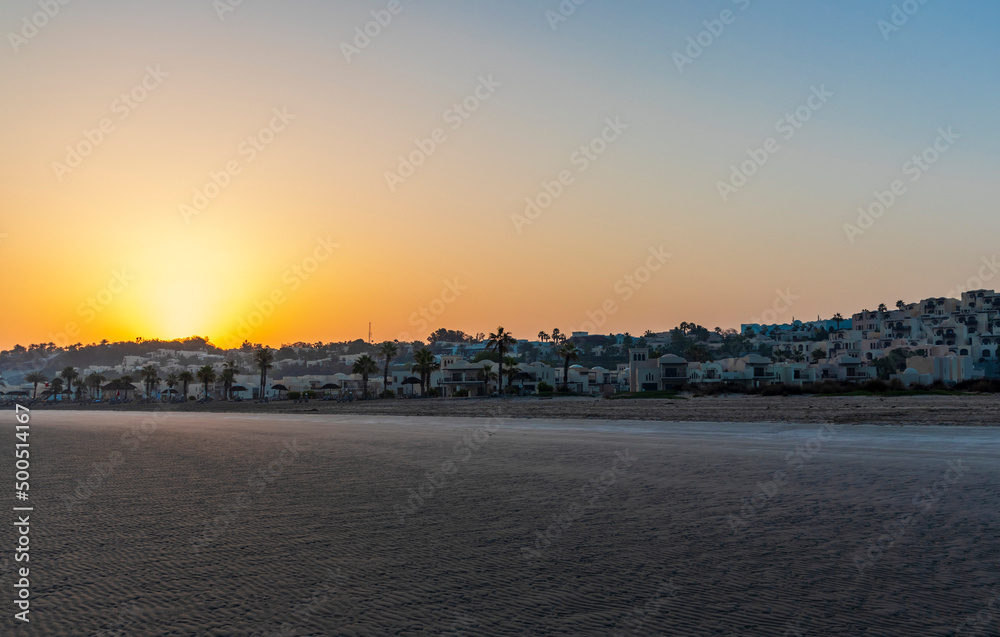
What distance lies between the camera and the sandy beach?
6.45 m

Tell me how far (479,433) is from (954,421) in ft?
64.7

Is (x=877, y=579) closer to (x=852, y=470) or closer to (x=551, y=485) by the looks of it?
(x=551, y=485)

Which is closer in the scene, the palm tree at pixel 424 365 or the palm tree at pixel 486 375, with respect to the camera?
the palm tree at pixel 486 375

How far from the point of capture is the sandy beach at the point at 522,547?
6.45 metres

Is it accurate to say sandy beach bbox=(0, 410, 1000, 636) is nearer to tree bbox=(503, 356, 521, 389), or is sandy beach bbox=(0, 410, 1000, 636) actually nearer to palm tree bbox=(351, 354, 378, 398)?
tree bbox=(503, 356, 521, 389)

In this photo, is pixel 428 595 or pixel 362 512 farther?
pixel 362 512

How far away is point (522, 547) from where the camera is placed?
9320mm

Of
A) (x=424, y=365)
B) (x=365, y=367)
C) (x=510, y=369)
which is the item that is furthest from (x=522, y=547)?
(x=365, y=367)

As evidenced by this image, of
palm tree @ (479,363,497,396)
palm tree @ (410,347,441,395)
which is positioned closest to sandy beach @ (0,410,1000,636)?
palm tree @ (479,363,497,396)

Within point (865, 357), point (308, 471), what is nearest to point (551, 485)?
point (308, 471)

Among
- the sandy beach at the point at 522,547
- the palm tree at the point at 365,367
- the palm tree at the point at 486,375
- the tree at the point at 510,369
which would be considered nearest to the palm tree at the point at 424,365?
the palm tree at the point at 365,367

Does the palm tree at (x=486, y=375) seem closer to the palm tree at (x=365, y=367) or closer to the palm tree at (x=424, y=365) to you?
the palm tree at (x=424, y=365)

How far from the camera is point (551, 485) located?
15031 mm

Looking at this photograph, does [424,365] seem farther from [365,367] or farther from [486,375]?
[365,367]
